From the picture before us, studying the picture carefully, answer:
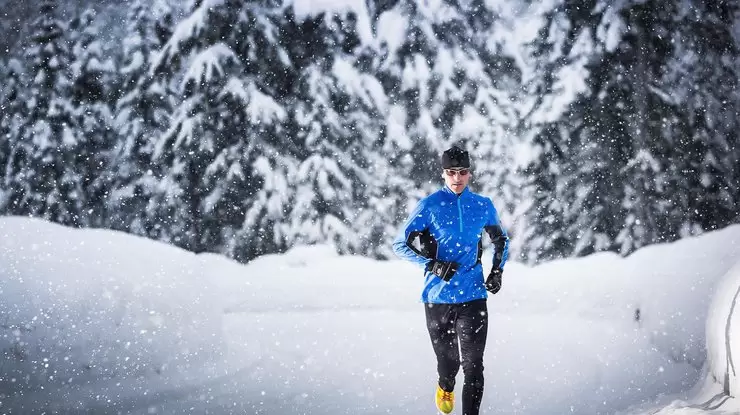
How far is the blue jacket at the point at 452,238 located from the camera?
4457 mm

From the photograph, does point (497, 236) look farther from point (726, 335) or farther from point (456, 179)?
point (726, 335)

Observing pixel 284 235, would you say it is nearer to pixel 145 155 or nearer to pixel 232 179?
pixel 232 179

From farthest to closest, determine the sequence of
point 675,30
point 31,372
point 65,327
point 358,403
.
A: 1. point 675,30
2. point 65,327
3. point 31,372
4. point 358,403

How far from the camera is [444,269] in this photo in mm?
4324

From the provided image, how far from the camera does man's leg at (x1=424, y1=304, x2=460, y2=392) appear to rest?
14.9ft

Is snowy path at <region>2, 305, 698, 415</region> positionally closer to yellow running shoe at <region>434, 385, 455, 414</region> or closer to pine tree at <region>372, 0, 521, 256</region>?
yellow running shoe at <region>434, 385, 455, 414</region>

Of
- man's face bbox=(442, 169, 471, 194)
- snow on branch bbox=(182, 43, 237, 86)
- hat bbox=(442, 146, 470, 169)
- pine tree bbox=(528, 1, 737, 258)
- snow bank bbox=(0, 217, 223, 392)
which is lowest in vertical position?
snow bank bbox=(0, 217, 223, 392)

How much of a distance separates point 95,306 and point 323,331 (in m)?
3.34

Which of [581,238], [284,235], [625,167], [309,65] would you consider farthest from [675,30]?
[284,235]

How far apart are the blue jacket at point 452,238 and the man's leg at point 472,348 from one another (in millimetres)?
100

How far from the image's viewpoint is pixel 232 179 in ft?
31.0

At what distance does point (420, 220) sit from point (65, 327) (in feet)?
19.7

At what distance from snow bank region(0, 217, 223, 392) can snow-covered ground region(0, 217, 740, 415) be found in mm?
27

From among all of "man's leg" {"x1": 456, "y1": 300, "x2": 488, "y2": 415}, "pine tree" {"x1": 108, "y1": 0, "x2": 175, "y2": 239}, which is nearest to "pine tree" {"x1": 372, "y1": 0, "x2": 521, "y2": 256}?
"pine tree" {"x1": 108, "y1": 0, "x2": 175, "y2": 239}
